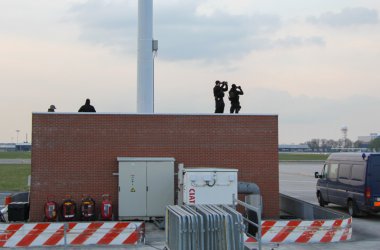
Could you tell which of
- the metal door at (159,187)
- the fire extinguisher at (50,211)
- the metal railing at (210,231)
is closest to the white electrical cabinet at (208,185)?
the metal door at (159,187)

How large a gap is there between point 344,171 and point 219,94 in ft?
19.3

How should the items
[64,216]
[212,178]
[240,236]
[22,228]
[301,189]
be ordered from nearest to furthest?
[240,236], [22,228], [212,178], [64,216], [301,189]

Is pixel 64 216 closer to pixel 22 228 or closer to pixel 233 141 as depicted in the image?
pixel 22 228

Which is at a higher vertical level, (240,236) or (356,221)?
(240,236)

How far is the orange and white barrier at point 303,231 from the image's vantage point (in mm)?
14359

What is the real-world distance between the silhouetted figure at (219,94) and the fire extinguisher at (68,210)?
239 inches

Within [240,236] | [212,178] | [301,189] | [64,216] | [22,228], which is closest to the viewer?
[240,236]

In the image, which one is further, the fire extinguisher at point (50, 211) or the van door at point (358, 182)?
the van door at point (358, 182)

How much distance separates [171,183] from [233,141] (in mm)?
2734

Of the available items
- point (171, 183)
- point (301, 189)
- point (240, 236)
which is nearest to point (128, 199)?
point (171, 183)

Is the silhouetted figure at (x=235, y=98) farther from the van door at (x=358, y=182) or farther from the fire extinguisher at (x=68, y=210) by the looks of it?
the fire extinguisher at (x=68, y=210)

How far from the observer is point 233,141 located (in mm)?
19578

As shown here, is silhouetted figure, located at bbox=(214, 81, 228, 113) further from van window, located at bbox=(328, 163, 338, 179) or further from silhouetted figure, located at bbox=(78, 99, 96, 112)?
van window, located at bbox=(328, 163, 338, 179)

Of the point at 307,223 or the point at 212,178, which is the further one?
the point at 212,178
